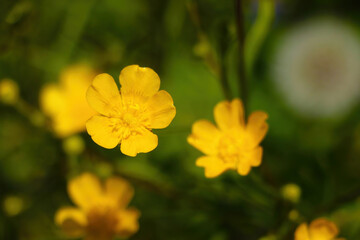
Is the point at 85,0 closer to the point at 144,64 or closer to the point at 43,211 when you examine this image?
the point at 144,64

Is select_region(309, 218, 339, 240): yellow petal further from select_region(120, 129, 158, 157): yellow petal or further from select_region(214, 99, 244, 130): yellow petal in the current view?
select_region(120, 129, 158, 157): yellow petal

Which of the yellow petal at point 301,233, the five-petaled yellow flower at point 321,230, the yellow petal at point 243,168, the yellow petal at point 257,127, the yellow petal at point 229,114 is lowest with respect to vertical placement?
the yellow petal at point 301,233

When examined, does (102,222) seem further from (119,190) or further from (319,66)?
(319,66)

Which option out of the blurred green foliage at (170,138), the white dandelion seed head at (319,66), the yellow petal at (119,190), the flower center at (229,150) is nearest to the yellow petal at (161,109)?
the flower center at (229,150)

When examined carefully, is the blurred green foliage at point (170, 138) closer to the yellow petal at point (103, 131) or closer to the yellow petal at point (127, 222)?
the yellow petal at point (127, 222)

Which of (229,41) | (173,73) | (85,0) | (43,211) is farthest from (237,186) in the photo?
(85,0)
